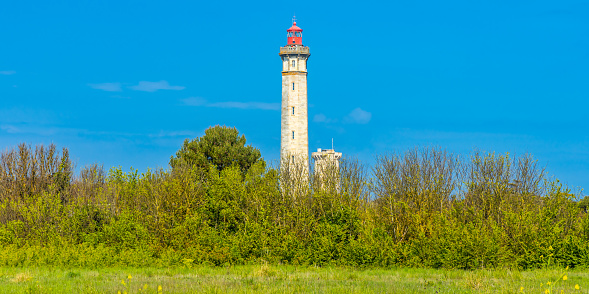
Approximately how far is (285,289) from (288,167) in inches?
721

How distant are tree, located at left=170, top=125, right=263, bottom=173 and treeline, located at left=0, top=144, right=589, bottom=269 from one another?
1917 cm

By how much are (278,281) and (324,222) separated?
10.2 m

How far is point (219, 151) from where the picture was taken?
178 feet

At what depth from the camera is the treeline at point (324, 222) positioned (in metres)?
27.5

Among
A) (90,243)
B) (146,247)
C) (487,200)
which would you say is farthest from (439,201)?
(90,243)

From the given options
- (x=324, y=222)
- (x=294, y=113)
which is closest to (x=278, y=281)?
(x=324, y=222)

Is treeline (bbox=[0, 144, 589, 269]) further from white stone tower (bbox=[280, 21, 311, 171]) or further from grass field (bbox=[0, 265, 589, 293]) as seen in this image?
white stone tower (bbox=[280, 21, 311, 171])

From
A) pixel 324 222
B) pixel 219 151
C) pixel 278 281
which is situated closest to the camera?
pixel 278 281

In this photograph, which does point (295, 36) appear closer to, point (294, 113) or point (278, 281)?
point (294, 113)

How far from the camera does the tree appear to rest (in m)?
54.4

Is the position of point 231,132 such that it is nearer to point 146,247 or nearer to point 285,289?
point 146,247

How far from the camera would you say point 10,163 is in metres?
40.0

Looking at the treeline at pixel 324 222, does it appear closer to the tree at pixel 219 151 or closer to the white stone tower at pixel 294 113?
the tree at pixel 219 151

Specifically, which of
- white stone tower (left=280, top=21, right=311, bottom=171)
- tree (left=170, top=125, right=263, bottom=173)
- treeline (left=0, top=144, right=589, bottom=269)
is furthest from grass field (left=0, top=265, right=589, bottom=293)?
white stone tower (left=280, top=21, right=311, bottom=171)
